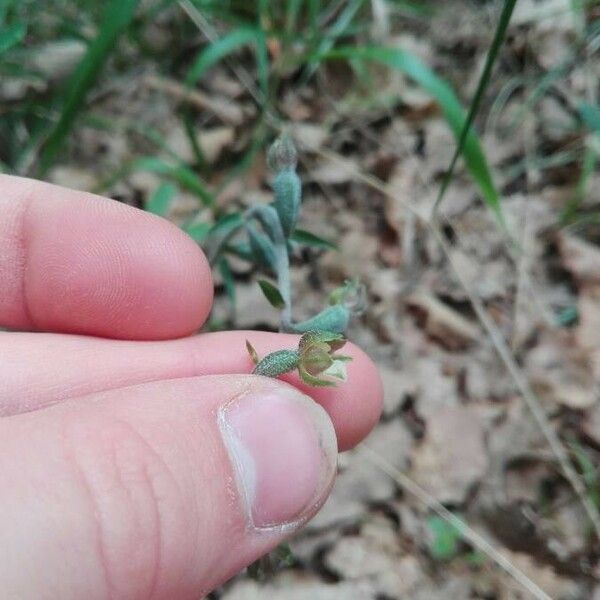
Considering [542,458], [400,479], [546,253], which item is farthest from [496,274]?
[400,479]

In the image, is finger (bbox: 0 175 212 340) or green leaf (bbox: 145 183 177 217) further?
green leaf (bbox: 145 183 177 217)

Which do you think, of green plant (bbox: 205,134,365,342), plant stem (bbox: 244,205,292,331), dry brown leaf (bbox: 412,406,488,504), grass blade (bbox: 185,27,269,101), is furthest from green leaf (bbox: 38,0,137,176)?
dry brown leaf (bbox: 412,406,488,504)

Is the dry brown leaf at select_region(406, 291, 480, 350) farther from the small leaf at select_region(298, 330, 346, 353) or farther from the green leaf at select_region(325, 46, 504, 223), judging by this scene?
the small leaf at select_region(298, 330, 346, 353)

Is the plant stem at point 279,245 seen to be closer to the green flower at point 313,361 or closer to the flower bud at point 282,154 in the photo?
the flower bud at point 282,154

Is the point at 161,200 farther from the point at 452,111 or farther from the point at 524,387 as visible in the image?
the point at 524,387

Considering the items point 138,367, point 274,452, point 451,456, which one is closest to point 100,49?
point 138,367

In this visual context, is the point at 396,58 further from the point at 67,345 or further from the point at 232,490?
the point at 232,490
